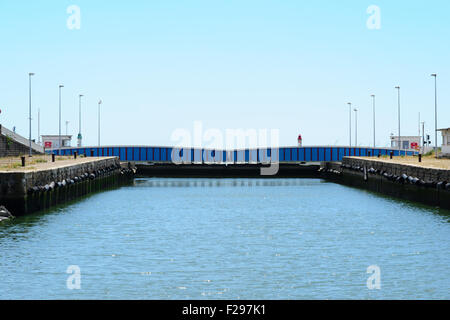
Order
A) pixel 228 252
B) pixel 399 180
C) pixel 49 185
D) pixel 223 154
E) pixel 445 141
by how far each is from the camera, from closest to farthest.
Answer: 1. pixel 228 252
2. pixel 49 185
3. pixel 399 180
4. pixel 445 141
5. pixel 223 154

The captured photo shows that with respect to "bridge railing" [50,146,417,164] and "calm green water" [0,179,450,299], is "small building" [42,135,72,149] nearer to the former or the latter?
"bridge railing" [50,146,417,164]

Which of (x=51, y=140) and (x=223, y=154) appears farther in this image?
(x=51, y=140)

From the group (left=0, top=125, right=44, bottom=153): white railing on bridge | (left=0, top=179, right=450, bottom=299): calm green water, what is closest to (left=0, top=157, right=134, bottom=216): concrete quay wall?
(left=0, top=179, right=450, bottom=299): calm green water

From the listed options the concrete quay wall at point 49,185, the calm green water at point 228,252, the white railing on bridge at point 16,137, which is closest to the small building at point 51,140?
the white railing on bridge at point 16,137

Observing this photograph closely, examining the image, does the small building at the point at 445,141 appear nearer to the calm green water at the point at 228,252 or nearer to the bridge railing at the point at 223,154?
the bridge railing at the point at 223,154

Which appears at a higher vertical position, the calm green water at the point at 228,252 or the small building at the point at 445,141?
the small building at the point at 445,141

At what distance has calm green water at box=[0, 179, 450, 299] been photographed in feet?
67.7

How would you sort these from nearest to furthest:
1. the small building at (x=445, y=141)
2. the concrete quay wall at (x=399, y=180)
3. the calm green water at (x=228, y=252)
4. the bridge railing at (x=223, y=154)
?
the calm green water at (x=228, y=252) < the concrete quay wall at (x=399, y=180) < the small building at (x=445, y=141) < the bridge railing at (x=223, y=154)

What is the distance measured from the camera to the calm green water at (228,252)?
2062cm

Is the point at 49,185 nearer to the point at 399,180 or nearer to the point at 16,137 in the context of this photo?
the point at 399,180

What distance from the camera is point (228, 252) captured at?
27.5 m

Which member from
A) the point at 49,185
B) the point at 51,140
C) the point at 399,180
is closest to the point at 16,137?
the point at 51,140
